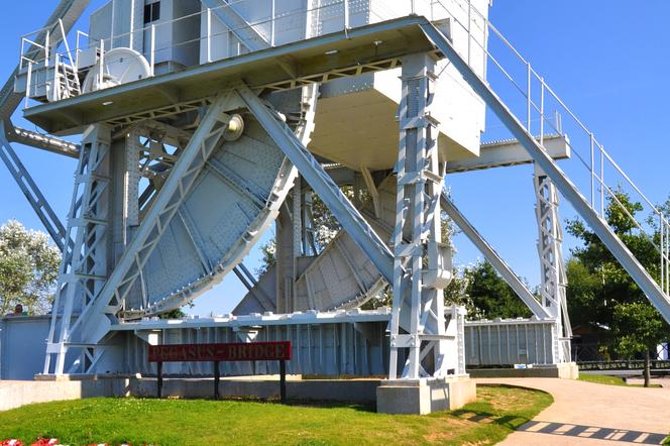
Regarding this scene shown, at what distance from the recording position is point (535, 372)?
27891 mm

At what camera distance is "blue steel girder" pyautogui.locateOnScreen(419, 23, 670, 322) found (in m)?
15.8

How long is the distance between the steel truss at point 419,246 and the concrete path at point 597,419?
2747 mm

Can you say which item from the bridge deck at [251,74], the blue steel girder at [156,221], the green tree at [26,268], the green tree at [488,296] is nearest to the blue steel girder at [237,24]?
the bridge deck at [251,74]

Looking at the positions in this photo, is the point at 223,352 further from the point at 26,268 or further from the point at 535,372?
the point at 26,268

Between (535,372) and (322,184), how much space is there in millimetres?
12321

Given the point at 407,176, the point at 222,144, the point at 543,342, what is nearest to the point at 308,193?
the point at 222,144

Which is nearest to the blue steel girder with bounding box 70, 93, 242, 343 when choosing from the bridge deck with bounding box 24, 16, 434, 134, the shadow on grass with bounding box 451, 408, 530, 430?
the bridge deck with bounding box 24, 16, 434, 134

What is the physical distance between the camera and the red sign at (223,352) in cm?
1906

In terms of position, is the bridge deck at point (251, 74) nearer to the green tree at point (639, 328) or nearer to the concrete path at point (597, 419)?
the concrete path at point (597, 419)

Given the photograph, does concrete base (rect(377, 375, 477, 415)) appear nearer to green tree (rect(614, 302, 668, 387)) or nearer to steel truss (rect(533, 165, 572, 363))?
steel truss (rect(533, 165, 572, 363))

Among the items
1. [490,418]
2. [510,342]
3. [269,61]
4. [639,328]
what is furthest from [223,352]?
[639,328]

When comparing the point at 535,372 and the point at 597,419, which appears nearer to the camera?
the point at 597,419

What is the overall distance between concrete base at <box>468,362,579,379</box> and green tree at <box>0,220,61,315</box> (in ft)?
132

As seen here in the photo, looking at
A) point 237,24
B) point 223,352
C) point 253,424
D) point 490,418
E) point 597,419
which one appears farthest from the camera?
point 237,24
